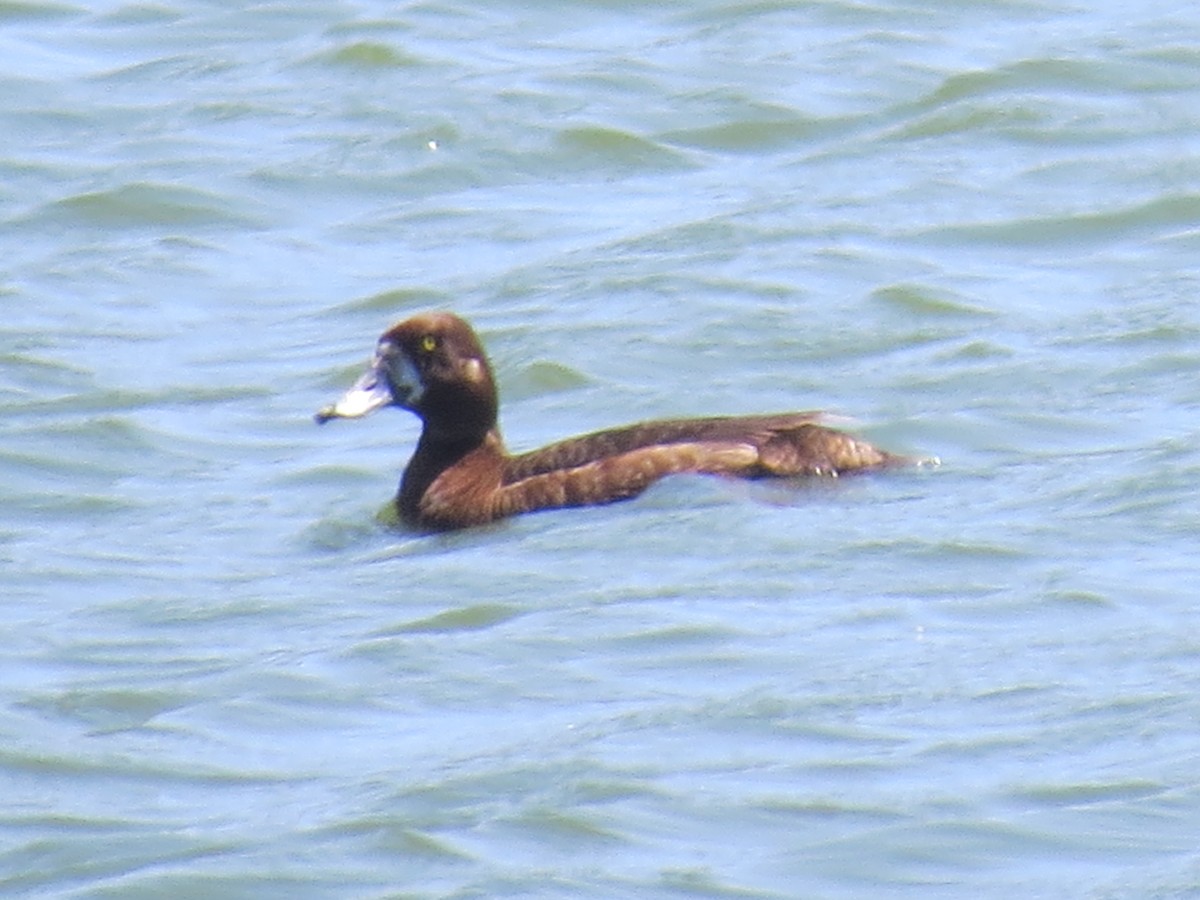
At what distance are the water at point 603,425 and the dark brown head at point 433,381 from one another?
378mm

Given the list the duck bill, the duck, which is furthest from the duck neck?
the duck bill

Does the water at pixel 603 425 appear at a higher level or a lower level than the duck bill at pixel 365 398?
lower

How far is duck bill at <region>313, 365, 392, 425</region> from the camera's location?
10.6m

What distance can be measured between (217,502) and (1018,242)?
407 cm

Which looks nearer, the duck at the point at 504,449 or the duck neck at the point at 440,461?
the duck at the point at 504,449

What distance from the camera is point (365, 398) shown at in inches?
420

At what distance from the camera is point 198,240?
558 inches

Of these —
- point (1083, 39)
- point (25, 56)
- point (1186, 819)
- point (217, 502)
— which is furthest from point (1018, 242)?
point (1186, 819)

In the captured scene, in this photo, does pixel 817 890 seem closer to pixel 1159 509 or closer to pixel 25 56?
pixel 1159 509

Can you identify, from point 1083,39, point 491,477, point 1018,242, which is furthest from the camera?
point 1083,39

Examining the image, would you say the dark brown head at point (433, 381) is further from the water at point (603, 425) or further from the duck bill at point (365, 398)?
the water at point (603, 425)

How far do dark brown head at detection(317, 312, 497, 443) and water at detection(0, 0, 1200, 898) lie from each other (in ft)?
1.24

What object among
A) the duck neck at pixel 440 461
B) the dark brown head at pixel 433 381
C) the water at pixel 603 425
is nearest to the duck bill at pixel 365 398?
the dark brown head at pixel 433 381

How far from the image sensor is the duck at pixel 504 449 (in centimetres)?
1012
